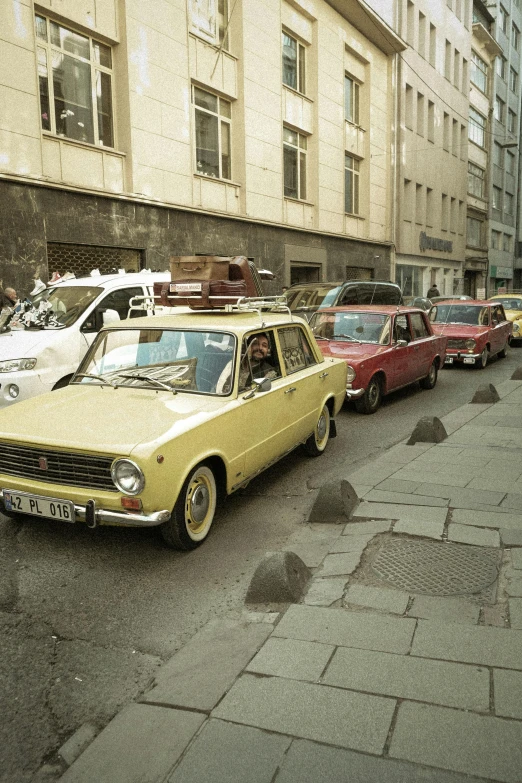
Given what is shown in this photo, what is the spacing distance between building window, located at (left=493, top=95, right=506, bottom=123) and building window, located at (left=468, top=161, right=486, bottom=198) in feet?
16.5

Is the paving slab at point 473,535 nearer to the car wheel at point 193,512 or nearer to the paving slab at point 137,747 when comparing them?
the car wheel at point 193,512

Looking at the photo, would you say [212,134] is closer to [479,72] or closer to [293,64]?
[293,64]

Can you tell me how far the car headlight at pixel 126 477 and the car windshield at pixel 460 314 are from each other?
13.1 metres

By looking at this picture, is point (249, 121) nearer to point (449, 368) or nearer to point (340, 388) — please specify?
point (449, 368)

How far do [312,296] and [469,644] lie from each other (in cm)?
1224

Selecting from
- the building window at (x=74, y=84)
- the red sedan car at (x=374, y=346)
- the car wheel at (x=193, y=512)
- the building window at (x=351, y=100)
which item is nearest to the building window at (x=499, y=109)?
the building window at (x=351, y=100)

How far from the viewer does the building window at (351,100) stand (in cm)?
2628

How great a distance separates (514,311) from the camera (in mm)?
22141

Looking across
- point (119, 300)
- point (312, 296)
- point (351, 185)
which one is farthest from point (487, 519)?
point (351, 185)

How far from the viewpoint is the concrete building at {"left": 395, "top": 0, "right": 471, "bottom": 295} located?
1238 inches

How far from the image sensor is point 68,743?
2688mm

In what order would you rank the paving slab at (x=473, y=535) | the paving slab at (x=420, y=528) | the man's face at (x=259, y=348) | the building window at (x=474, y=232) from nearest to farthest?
the paving slab at (x=473, y=535) → the paving slab at (x=420, y=528) → the man's face at (x=259, y=348) → the building window at (x=474, y=232)

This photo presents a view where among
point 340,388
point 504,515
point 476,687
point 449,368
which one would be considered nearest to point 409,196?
point 449,368

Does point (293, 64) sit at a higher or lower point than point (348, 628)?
higher
